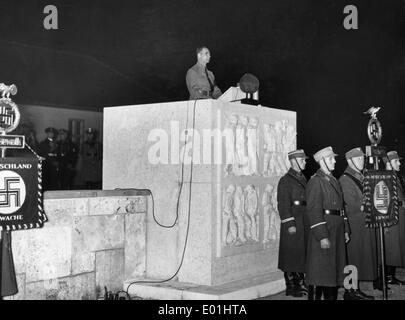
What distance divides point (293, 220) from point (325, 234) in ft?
3.66

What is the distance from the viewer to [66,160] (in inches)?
470

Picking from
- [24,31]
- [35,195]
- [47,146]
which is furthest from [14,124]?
[24,31]

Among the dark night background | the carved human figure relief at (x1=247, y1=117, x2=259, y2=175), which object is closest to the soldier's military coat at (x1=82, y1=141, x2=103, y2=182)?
the dark night background

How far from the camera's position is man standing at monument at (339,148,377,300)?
7254mm

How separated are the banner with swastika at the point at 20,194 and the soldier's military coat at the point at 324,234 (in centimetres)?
281

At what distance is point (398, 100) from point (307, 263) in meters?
6.22

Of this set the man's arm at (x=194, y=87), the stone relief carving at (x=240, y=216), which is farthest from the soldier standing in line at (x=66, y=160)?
the stone relief carving at (x=240, y=216)

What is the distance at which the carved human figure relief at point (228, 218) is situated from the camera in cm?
710

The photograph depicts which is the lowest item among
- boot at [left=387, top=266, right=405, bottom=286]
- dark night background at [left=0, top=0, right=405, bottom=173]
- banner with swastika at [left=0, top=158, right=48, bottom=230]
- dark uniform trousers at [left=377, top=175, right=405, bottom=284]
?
boot at [left=387, top=266, right=405, bottom=286]

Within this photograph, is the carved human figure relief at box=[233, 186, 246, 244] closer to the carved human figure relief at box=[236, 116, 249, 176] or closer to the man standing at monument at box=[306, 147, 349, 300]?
the carved human figure relief at box=[236, 116, 249, 176]

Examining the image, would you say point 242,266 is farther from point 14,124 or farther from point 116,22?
point 116,22

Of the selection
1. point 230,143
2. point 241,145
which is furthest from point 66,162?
point 230,143

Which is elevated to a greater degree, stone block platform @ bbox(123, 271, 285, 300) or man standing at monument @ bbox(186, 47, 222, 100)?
man standing at monument @ bbox(186, 47, 222, 100)

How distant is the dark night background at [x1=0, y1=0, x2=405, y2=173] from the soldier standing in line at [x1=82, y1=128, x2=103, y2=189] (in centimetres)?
149
